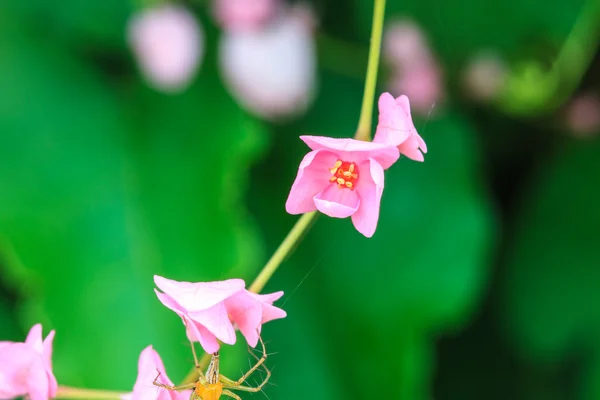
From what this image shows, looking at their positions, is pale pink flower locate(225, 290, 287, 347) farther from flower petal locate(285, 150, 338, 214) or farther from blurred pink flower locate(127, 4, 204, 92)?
blurred pink flower locate(127, 4, 204, 92)

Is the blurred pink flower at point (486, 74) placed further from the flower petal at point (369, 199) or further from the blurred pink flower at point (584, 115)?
the flower petal at point (369, 199)

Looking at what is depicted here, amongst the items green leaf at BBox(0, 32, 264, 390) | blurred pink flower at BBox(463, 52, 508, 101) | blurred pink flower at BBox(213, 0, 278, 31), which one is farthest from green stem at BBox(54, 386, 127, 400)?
blurred pink flower at BBox(463, 52, 508, 101)

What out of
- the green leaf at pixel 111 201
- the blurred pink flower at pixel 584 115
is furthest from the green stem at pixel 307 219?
the blurred pink flower at pixel 584 115

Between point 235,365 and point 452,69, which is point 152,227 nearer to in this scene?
point 235,365

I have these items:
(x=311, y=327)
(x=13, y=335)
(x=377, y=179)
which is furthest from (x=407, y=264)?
(x=377, y=179)

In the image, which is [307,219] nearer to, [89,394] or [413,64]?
[89,394]
